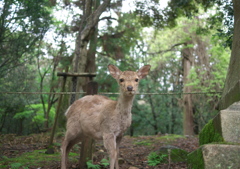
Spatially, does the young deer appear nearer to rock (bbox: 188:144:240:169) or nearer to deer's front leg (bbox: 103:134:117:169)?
deer's front leg (bbox: 103:134:117:169)

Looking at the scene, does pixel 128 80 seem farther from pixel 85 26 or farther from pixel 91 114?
pixel 85 26

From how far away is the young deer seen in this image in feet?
13.7

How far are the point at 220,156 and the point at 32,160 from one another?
4570mm

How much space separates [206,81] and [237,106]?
11.3 meters

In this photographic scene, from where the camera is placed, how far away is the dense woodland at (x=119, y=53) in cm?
887

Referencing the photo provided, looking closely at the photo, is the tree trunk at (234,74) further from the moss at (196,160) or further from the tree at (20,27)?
the tree at (20,27)

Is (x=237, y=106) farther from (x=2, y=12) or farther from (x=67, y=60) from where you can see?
(x=67, y=60)

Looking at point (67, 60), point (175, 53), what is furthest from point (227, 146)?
point (175, 53)

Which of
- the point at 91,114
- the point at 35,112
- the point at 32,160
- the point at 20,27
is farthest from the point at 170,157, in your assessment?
the point at 35,112

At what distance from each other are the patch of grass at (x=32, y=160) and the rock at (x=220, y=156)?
12.2 feet

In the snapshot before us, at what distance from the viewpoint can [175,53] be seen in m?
18.5

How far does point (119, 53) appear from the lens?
14391mm

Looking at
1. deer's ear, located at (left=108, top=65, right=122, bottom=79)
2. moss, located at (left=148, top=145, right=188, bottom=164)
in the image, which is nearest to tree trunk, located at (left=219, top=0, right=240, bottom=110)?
moss, located at (left=148, top=145, right=188, bottom=164)

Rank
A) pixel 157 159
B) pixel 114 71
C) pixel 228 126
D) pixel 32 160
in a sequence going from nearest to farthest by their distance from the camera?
pixel 228 126 → pixel 114 71 → pixel 157 159 → pixel 32 160
